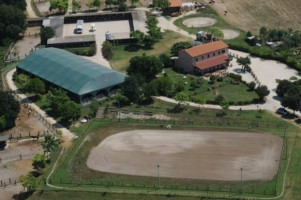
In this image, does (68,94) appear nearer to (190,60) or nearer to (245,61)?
(190,60)

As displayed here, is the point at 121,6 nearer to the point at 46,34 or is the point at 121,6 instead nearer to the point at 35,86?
the point at 46,34

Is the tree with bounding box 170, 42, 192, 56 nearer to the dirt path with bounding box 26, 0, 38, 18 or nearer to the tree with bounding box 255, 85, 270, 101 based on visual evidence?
the tree with bounding box 255, 85, 270, 101

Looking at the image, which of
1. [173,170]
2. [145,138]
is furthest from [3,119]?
[173,170]

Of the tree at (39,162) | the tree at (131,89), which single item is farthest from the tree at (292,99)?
the tree at (39,162)

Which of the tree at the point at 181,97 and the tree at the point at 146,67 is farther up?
the tree at the point at 146,67

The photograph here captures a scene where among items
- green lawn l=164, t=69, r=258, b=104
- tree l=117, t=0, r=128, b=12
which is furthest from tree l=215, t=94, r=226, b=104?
tree l=117, t=0, r=128, b=12

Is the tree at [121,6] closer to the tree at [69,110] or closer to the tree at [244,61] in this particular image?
the tree at [244,61]
